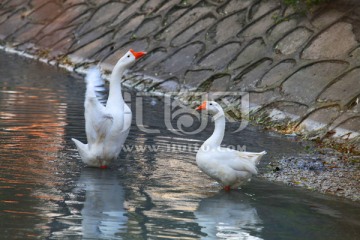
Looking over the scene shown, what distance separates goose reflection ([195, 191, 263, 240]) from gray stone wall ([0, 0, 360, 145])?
3423 millimetres

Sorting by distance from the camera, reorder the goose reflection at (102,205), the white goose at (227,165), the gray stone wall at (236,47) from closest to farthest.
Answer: the goose reflection at (102,205) < the white goose at (227,165) < the gray stone wall at (236,47)

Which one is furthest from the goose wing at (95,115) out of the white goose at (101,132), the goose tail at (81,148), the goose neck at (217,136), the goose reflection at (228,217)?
the goose reflection at (228,217)

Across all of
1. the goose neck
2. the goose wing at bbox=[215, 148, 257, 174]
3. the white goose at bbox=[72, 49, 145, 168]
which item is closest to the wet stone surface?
the goose wing at bbox=[215, 148, 257, 174]

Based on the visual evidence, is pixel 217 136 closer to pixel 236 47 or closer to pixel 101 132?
pixel 101 132

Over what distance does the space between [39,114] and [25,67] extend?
5.51 meters

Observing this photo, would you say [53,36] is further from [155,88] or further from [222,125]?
[222,125]

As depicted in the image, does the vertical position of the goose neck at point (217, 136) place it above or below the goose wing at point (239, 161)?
above

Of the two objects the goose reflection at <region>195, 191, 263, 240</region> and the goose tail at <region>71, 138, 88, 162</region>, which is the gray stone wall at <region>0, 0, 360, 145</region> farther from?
the goose tail at <region>71, 138, 88, 162</region>

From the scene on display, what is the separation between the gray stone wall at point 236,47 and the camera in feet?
41.6

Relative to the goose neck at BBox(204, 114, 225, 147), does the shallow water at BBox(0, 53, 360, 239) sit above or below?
below

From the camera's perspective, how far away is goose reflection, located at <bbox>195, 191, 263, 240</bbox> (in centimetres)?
712

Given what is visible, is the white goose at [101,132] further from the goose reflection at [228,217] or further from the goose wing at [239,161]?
the goose reflection at [228,217]

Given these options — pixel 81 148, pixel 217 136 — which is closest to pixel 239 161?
pixel 217 136

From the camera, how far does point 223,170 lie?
862cm
